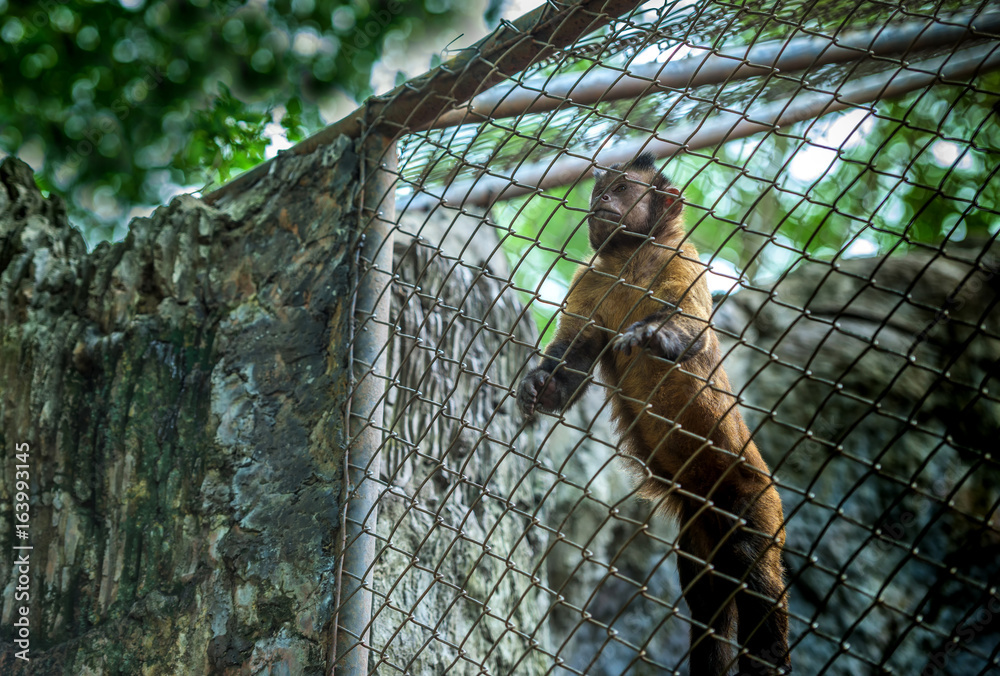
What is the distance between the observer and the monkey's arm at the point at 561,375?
2.95 m

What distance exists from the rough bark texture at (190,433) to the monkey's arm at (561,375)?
81cm

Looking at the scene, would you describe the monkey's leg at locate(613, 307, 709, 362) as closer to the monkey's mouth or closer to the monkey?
the monkey

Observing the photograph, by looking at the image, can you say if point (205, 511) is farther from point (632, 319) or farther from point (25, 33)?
point (25, 33)

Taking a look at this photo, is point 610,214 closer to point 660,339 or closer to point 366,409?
point 660,339

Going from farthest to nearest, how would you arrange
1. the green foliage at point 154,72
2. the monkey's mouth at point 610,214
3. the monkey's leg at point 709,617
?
the green foliage at point 154,72 < the monkey's mouth at point 610,214 < the monkey's leg at point 709,617

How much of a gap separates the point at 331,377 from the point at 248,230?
3.21ft

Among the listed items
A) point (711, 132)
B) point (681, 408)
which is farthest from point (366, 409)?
point (711, 132)

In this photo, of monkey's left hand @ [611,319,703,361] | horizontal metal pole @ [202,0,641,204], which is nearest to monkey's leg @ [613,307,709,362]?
monkey's left hand @ [611,319,703,361]

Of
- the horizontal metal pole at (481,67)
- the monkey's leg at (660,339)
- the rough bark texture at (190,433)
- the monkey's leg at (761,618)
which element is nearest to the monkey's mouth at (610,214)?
the monkey's leg at (660,339)

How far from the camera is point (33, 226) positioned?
397 cm

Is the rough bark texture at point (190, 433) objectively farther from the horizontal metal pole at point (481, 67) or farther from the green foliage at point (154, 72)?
the green foliage at point (154, 72)

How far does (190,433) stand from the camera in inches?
114

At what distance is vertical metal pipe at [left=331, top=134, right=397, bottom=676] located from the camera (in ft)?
7.63

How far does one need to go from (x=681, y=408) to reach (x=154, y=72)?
5.28 m
